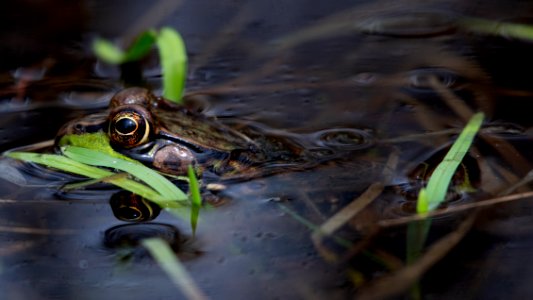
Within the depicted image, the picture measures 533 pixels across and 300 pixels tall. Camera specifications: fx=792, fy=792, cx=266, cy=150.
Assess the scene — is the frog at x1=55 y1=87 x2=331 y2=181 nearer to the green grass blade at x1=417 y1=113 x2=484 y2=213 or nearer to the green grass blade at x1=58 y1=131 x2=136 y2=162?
the green grass blade at x1=58 y1=131 x2=136 y2=162

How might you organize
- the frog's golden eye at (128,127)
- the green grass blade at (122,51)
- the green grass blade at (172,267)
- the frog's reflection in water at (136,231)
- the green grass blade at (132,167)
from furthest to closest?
the green grass blade at (122,51)
the frog's golden eye at (128,127)
the green grass blade at (132,167)
the frog's reflection in water at (136,231)
the green grass blade at (172,267)

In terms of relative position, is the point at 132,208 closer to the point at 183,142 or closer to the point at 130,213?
the point at 130,213

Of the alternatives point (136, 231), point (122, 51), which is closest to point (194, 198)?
point (136, 231)

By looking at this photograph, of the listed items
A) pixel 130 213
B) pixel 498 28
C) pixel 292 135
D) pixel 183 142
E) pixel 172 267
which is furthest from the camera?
pixel 498 28


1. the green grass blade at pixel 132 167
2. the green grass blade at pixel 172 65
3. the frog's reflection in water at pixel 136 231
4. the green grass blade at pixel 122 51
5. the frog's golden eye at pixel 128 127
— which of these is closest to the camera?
the frog's reflection in water at pixel 136 231

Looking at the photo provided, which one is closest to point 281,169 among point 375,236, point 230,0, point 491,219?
point 375,236

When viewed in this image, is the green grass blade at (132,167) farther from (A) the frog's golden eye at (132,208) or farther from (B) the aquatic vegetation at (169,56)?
(B) the aquatic vegetation at (169,56)

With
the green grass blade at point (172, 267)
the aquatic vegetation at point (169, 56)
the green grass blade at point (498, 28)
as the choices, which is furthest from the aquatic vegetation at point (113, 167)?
the green grass blade at point (498, 28)

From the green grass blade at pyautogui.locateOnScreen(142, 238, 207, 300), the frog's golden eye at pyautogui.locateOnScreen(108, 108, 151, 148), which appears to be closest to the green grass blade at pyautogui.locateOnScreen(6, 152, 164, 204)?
the frog's golden eye at pyautogui.locateOnScreen(108, 108, 151, 148)
